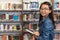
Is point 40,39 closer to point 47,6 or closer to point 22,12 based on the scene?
point 47,6

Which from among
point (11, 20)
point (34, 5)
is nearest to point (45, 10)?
point (34, 5)

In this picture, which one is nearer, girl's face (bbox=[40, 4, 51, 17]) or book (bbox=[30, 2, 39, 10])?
girl's face (bbox=[40, 4, 51, 17])

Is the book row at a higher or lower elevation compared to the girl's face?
lower

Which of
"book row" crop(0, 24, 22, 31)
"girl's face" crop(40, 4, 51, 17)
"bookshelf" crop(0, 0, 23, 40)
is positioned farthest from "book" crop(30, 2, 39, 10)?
"girl's face" crop(40, 4, 51, 17)

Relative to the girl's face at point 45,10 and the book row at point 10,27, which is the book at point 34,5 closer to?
the book row at point 10,27

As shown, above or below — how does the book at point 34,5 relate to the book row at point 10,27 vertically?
above

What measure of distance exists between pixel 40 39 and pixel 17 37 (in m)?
2.10

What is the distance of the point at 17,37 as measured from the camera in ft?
13.5

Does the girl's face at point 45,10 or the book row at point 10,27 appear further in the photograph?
the book row at point 10,27

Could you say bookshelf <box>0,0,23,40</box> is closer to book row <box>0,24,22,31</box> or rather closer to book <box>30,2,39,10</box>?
book row <box>0,24,22,31</box>

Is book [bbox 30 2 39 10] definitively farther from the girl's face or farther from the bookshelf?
the girl's face

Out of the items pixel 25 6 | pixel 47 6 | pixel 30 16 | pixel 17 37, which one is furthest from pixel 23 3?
pixel 47 6

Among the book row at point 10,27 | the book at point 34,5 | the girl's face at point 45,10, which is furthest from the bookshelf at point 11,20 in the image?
the girl's face at point 45,10

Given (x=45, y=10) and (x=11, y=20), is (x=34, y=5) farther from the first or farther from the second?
(x=45, y=10)
